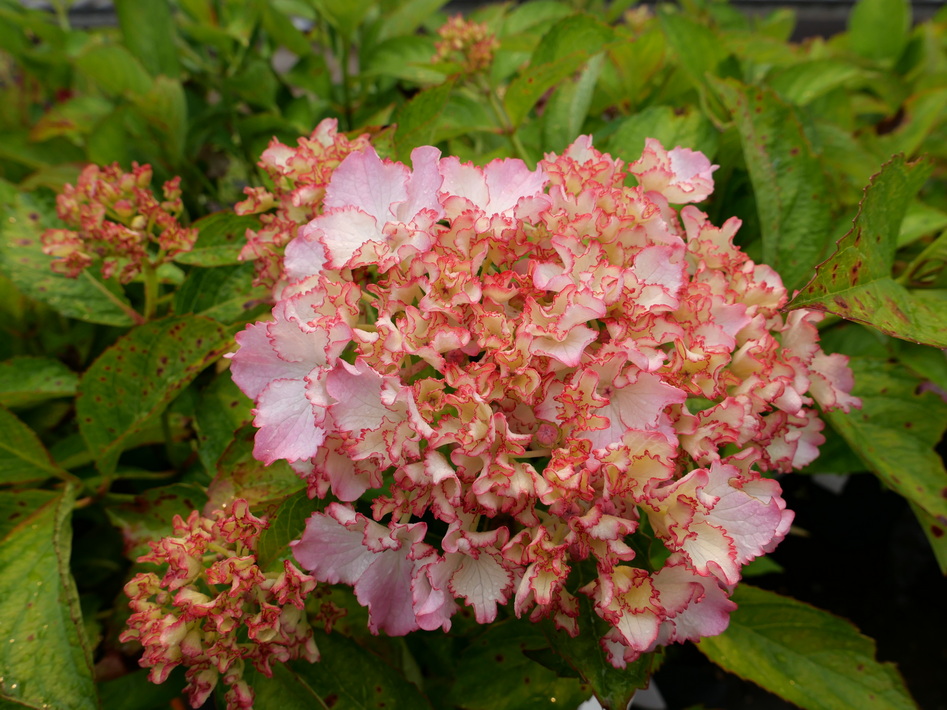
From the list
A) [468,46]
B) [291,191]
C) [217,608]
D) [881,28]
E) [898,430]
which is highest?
[881,28]

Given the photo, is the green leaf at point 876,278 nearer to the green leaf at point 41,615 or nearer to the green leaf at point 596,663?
the green leaf at point 596,663

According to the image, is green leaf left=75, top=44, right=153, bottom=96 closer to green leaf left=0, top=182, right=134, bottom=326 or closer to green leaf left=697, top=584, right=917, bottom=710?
green leaf left=0, top=182, right=134, bottom=326

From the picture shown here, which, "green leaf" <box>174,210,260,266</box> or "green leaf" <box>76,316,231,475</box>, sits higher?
"green leaf" <box>174,210,260,266</box>

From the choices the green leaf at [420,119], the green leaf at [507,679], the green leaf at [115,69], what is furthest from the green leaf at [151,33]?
the green leaf at [507,679]

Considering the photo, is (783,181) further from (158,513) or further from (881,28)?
(881,28)

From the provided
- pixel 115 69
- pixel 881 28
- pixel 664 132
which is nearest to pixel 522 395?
pixel 664 132

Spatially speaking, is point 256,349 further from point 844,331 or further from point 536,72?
point 844,331

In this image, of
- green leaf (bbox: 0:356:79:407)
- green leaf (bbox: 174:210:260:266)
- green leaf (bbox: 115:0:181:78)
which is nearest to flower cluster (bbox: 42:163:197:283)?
green leaf (bbox: 174:210:260:266)
